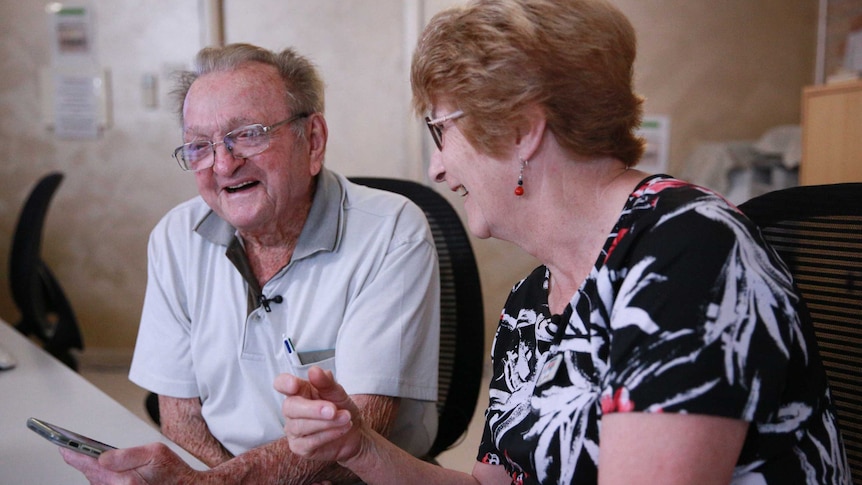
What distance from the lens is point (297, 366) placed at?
143 cm

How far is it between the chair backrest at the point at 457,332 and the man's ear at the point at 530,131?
653 millimetres

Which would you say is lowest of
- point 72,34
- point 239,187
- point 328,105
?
point 239,187

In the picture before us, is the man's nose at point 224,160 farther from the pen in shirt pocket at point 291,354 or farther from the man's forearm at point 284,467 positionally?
the man's forearm at point 284,467

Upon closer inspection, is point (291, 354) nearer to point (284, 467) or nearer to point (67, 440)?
point (284, 467)

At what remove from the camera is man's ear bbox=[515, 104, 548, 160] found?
94 cm

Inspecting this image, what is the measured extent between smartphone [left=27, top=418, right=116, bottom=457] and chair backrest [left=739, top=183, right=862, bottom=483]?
97 centimetres

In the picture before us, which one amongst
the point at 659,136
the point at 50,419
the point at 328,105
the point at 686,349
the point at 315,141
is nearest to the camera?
the point at 686,349

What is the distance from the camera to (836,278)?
1.02 meters

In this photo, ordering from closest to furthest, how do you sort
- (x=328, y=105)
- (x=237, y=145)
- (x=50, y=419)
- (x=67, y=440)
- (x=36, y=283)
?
(x=67, y=440) < (x=50, y=419) < (x=237, y=145) < (x=36, y=283) < (x=328, y=105)

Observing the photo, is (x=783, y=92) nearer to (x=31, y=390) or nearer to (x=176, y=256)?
(x=176, y=256)

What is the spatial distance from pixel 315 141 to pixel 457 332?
1.59 ft

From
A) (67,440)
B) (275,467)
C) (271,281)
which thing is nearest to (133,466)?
(67,440)

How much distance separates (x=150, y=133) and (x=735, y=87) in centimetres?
296

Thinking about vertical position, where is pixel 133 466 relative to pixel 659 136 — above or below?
below
